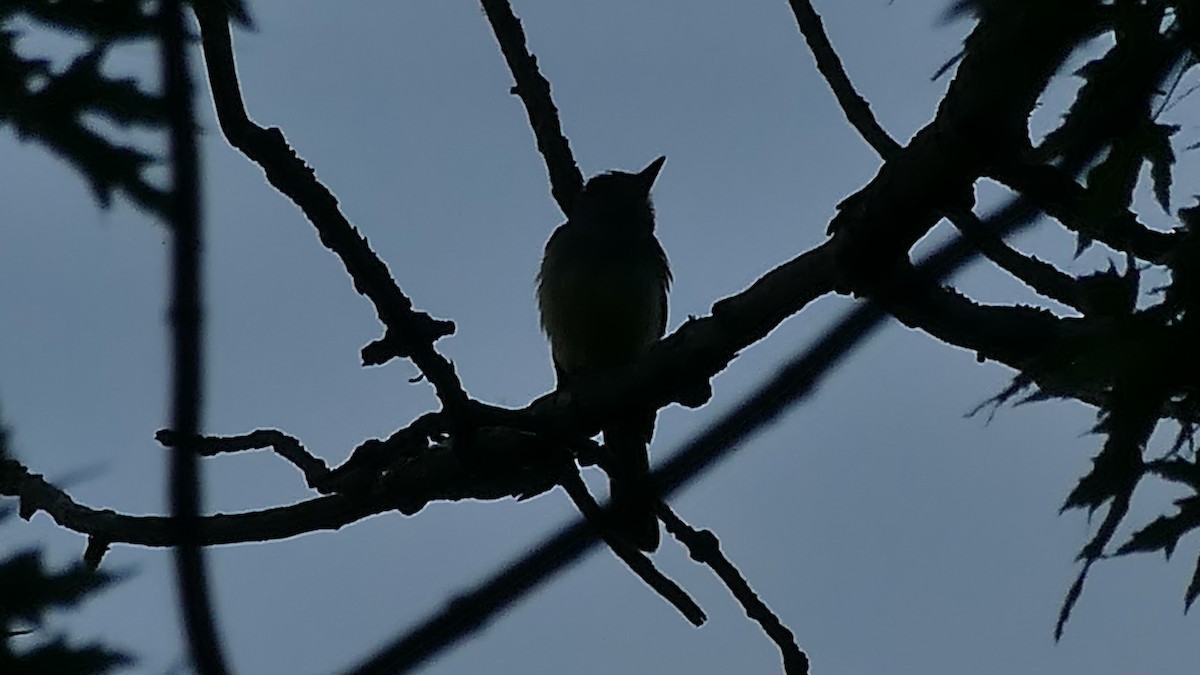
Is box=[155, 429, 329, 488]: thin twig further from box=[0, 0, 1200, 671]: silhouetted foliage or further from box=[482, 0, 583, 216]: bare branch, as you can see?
box=[482, 0, 583, 216]: bare branch

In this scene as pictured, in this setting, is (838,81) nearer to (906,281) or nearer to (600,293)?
(906,281)

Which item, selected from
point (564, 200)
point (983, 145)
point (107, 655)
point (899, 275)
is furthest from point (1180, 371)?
point (564, 200)

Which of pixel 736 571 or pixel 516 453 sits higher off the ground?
pixel 516 453

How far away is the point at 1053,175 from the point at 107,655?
Answer: 1580 mm

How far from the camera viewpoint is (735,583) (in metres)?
3.40

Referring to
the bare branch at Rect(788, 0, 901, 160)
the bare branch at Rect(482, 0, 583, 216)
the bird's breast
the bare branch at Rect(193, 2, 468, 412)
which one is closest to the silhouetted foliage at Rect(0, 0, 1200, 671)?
the bare branch at Rect(193, 2, 468, 412)

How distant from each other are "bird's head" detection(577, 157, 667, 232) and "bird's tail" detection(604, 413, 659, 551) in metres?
4.20

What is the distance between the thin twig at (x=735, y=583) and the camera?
10.6 ft

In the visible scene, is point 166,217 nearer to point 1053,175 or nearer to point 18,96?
point 18,96

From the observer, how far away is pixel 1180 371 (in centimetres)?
190

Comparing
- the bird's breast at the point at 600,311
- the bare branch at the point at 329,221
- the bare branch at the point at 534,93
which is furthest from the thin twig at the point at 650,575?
the bird's breast at the point at 600,311

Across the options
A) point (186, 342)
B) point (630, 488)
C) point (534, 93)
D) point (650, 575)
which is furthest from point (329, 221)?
point (534, 93)

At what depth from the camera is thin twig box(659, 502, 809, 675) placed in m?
3.22

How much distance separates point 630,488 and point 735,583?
1.69 feet
